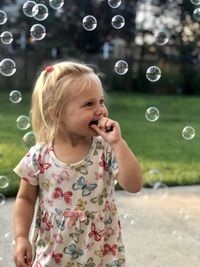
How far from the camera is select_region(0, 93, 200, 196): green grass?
4.79 metres

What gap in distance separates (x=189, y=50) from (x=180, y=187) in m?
8.52

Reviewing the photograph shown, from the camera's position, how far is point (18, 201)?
6.46 feet

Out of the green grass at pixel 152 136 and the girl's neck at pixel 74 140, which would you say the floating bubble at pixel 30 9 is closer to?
the girl's neck at pixel 74 140

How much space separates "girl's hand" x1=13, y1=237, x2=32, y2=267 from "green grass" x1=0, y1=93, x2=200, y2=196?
215 centimetres

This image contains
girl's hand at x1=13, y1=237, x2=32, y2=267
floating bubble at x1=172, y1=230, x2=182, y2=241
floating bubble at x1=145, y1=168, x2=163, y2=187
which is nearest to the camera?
girl's hand at x1=13, y1=237, x2=32, y2=267

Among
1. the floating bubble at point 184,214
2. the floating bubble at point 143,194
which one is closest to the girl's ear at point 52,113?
the floating bubble at point 184,214

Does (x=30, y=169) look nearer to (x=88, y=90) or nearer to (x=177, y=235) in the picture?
(x=88, y=90)

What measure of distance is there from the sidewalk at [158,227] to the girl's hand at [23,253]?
916mm

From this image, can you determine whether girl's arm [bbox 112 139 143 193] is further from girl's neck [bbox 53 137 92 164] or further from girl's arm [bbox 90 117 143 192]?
girl's neck [bbox 53 137 92 164]

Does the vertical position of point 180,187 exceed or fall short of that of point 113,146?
it falls short

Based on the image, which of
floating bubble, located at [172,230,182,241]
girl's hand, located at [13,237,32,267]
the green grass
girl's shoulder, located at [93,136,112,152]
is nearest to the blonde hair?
girl's shoulder, located at [93,136,112,152]

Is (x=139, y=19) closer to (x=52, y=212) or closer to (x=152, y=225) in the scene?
(x=152, y=225)

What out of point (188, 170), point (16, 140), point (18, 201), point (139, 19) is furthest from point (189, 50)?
point (18, 201)

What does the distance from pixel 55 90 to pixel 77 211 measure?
1.24 feet
